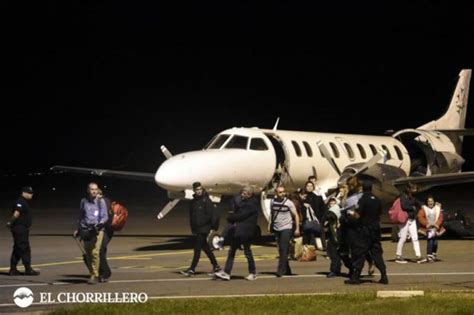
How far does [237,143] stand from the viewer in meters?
27.2

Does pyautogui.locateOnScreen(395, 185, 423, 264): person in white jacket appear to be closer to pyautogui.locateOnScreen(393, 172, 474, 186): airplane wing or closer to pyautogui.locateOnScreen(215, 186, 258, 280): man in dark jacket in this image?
pyautogui.locateOnScreen(215, 186, 258, 280): man in dark jacket

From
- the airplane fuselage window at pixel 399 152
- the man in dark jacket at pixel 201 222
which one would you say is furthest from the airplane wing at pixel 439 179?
the man in dark jacket at pixel 201 222

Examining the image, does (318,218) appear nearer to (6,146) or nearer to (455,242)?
(455,242)

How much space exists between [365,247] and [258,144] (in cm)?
1010

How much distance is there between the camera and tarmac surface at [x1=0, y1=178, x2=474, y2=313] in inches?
658

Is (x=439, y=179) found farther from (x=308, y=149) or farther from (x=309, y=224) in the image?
(x=309, y=224)

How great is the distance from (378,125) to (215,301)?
193 feet

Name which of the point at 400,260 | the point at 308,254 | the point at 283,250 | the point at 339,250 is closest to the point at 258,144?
the point at 308,254

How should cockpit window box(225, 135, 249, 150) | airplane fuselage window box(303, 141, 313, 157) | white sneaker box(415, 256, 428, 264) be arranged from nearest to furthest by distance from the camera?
1. white sneaker box(415, 256, 428, 264)
2. cockpit window box(225, 135, 249, 150)
3. airplane fuselage window box(303, 141, 313, 157)

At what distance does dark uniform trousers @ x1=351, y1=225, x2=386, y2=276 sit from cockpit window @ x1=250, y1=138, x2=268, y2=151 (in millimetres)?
9717

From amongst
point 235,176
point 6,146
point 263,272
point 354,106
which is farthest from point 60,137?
point 263,272

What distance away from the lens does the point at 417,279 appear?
59.3ft

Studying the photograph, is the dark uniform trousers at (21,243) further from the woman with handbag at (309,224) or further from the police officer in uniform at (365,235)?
the woman with handbag at (309,224)

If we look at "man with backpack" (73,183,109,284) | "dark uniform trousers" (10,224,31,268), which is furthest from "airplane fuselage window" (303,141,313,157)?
"man with backpack" (73,183,109,284)
